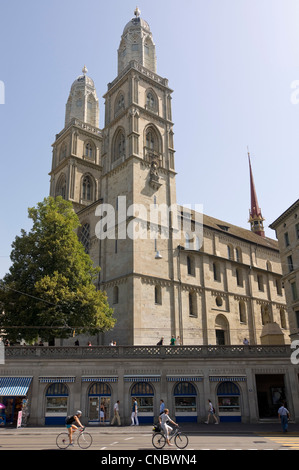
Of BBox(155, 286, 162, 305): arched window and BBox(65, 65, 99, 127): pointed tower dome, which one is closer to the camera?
BBox(155, 286, 162, 305): arched window

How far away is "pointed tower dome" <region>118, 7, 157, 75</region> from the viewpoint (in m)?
50.6

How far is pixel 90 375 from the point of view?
1024 inches

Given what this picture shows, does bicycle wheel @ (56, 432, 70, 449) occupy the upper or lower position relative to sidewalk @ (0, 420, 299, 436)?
upper

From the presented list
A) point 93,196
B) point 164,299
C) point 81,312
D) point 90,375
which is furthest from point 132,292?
point 93,196

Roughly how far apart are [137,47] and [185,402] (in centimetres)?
4298

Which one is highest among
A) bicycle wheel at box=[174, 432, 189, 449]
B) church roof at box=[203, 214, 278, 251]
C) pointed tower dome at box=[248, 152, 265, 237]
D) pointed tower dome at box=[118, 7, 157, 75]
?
pointed tower dome at box=[118, 7, 157, 75]

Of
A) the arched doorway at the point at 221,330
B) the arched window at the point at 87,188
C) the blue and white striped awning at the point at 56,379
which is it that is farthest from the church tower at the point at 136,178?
the arched window at the point at 87,188

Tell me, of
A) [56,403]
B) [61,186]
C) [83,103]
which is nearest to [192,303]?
[56,403]

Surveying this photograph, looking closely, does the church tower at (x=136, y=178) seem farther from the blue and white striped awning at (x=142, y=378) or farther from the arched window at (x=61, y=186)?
the arched window at (x=61, y=186)

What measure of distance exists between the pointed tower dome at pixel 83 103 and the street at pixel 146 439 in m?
50.7

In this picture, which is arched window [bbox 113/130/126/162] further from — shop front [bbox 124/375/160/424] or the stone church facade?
shop front [bbox 124/375/160/424]

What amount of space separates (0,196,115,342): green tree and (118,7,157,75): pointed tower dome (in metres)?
26.5

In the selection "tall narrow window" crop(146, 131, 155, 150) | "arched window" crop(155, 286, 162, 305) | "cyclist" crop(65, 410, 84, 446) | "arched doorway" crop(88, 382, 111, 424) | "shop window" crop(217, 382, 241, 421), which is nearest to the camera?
"cyclist" crop(65, 410, 84, 446)

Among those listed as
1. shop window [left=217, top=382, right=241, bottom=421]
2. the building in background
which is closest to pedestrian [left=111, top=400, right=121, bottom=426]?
shop window [left=217, top=382, right=241, bottom=421]
